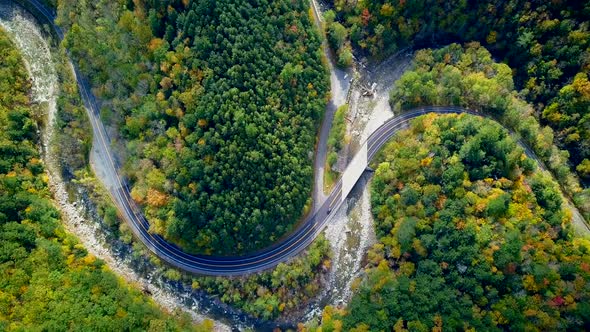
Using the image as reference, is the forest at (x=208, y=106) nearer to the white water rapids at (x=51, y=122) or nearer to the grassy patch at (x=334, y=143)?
the grassy patch at (x=334, y=143)

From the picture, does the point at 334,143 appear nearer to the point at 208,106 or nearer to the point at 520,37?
the point at 208,106

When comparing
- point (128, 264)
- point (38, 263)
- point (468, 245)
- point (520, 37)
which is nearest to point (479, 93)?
point (520, 37)

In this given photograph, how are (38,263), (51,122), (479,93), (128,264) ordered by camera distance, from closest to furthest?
(38,263)
(128,264)
(479,93)
(51,122)

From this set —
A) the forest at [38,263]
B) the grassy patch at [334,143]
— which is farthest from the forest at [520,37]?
the forest at [38,263]

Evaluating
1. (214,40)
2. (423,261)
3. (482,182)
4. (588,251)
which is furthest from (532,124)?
(214,40)

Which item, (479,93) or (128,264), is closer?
(128,264)

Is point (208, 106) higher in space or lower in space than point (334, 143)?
lower
